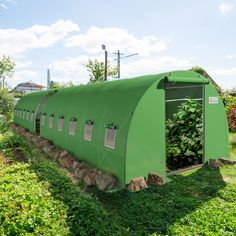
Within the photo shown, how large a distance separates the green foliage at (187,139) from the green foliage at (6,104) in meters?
21.1

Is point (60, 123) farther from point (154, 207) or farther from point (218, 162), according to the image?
point (154, 207)

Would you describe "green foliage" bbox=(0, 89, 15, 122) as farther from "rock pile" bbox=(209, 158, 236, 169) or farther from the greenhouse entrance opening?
"rock pile" bbox=(209, 158, 236, 169)

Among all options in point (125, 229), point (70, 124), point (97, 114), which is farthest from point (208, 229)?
point (70, 124)

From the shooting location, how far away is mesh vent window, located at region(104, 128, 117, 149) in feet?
24.9

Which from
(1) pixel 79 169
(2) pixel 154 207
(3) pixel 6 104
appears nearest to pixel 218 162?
(2) pixel 154 207

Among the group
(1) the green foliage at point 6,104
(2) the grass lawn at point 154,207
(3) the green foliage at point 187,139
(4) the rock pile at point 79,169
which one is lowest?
(2) the grass lawn at point 154,207

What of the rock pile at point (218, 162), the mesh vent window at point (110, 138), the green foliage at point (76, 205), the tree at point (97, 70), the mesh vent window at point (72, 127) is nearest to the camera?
the green foliage at point (76, 205)

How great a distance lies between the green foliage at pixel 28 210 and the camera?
466 centimetres

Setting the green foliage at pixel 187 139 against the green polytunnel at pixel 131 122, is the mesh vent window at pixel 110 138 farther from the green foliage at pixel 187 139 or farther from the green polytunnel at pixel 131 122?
the green foliage at pixel 187 139

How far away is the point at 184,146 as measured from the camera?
30.7 ft

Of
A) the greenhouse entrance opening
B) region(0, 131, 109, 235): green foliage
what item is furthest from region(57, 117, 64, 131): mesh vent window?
the greenhouse entrance opening

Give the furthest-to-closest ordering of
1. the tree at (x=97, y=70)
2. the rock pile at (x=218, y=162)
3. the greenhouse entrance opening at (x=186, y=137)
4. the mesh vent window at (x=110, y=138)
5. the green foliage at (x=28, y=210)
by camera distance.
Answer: the tree at (x=97, y=70)
the greenhouse entrance opening at (x=186, y=137)
the rock pile at (x=218, y=162)
the mesh vent window at (x=110, y=138)
the green foliage at (x=28, y=210)

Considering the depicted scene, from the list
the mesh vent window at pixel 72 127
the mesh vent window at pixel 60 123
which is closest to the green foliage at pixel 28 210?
the mesh vent window at pixel 72 127

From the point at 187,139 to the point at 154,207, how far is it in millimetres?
4236
